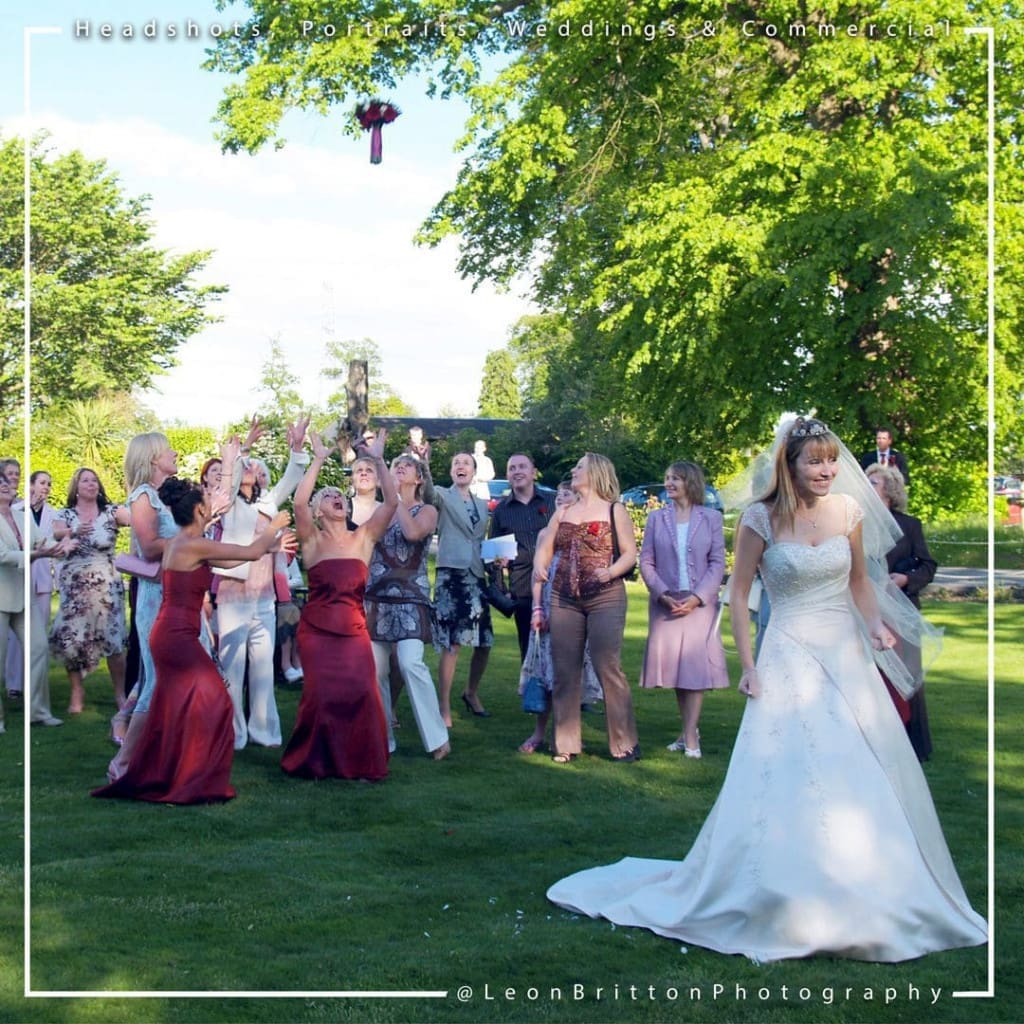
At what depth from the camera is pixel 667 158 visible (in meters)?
26.6

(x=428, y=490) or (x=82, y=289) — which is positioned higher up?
(x=82, y=289)

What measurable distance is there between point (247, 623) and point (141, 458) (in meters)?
1.53

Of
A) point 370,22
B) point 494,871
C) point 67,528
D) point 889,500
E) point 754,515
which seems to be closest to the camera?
point 754,515

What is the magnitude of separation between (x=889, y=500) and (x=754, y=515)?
152 inches

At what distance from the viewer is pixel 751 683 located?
6.16 metres

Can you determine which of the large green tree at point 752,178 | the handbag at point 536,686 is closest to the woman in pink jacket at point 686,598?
the handbag at point 536,686

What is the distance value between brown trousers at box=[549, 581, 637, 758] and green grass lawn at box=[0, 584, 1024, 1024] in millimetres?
234

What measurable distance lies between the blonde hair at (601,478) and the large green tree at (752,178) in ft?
43.1

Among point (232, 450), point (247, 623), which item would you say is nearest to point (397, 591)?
point (247, 623)

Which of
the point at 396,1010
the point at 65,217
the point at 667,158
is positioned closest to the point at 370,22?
the point at 667,158

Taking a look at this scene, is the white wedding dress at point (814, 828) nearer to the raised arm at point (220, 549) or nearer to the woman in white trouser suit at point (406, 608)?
the raised arm at point (220, 549)

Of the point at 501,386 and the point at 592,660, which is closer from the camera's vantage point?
the point at 592,660

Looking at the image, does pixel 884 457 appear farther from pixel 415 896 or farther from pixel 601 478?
pixel 415 896

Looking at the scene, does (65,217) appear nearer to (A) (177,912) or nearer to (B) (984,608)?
(B) (984,608)
